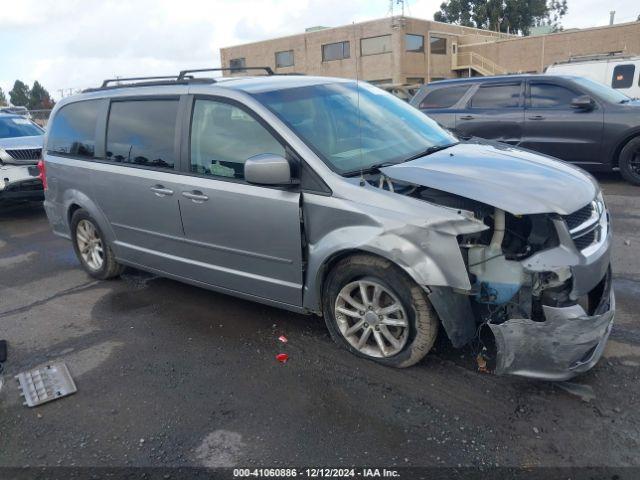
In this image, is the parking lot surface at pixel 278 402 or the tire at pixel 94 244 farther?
the tire at pixel 94 244

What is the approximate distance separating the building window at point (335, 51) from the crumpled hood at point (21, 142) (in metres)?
28.5

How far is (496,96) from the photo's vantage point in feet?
29.3

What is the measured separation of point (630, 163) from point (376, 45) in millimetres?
28742

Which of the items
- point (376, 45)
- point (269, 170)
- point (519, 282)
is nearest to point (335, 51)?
point (376, 45)

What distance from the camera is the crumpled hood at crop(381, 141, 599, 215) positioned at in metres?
3.01

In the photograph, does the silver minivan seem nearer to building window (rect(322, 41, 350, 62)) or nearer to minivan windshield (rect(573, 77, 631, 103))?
minivan windshield (rect(573, 77, 631, 103))

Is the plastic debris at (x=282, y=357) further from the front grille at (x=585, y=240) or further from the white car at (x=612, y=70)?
the white car at (x=612, y=70)

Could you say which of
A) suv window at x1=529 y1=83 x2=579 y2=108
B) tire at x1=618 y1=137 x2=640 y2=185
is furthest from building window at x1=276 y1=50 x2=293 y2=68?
tire at x1=618 y1=137 x2=640 y2=185

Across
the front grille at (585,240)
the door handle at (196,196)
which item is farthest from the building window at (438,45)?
the front grille at (585,240)

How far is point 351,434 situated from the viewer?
2863 mm

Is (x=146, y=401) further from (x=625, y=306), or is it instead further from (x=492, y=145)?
(x=625, y=306)

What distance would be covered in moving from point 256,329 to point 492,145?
94.3 inches

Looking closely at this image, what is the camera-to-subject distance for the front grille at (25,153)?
8898 millimetres

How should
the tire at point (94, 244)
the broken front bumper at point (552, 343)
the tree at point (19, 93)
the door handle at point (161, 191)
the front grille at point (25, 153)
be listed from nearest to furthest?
the broken front bumper at point (552, 343) → the door handle at point (161, 191) → the tire at point (94, 244) → the front grille at point (25, 153) → the tree at point (19, 93)
